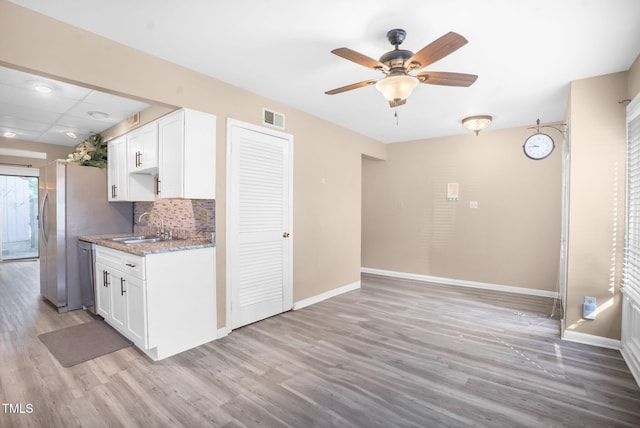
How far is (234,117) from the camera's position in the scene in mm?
3336

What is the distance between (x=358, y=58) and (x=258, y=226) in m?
2.11

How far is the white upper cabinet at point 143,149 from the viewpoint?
3.40 metres

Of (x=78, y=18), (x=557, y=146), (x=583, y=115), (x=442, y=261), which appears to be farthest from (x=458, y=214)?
(x=78, y=18)

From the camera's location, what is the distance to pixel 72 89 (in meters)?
3.25

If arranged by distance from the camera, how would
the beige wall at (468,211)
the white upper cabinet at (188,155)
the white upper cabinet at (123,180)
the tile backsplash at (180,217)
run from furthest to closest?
1. the beige wall at (468,211)
2. the white upper cabinet at (123,180)
3. the tile backsplash at (180,217)
4. the white upper cabinet at (188,155)

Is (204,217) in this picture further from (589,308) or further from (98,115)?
(589,308)

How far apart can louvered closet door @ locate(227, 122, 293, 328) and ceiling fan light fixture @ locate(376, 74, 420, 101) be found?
1694 mm

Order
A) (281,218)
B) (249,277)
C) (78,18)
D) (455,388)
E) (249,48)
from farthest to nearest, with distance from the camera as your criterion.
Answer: (281,218), (249,277), (249,48), (455,388), (78,18)

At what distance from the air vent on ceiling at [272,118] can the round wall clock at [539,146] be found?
312cm

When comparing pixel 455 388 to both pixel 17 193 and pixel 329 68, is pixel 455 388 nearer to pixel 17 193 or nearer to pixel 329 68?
pixel 329 68

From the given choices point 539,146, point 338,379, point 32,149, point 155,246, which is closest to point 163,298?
point 155,246

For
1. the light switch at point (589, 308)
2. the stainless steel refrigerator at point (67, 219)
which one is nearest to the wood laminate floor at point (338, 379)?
the light switch at point (589, 308)

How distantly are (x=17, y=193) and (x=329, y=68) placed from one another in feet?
28.6

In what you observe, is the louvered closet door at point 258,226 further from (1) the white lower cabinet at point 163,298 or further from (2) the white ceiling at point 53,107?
(2) the white ceiling at point 53,107
